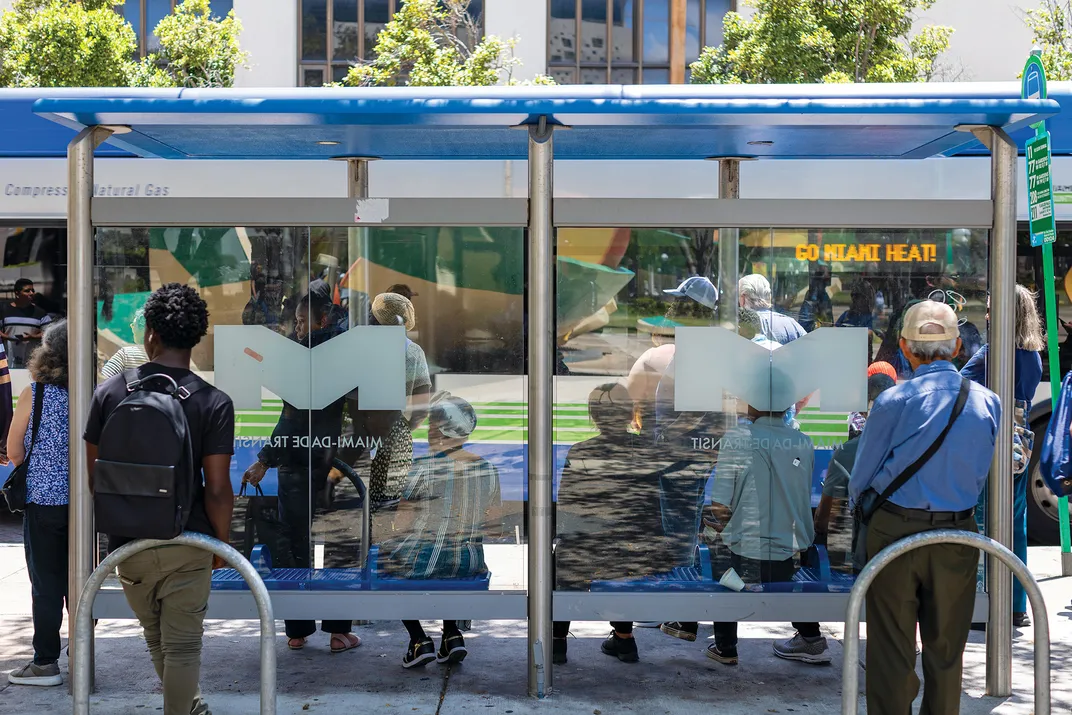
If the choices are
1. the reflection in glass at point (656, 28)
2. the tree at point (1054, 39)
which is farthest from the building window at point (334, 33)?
the tree at point (1054, 39)

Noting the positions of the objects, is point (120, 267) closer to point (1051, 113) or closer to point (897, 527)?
point (897, 527)

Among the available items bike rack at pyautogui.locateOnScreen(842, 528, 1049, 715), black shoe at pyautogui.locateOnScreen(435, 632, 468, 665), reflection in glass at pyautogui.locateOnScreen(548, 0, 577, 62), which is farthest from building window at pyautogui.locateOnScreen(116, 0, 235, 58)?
bike rack at pyautogui.locateOnScreen(842, 528, 1049, 715)

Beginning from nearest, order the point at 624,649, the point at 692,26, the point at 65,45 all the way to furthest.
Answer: the point at 624,649 → the point at 65,45 → the point at 692,26

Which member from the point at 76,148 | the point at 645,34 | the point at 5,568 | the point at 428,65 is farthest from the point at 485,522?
the point at 645,34

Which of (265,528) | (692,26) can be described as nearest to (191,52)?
(692,26)

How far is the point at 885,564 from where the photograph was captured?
166 inches

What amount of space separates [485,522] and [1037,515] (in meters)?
5.32

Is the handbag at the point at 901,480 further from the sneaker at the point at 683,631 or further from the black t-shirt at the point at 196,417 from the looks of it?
the black t-shirt at the point at 196,417

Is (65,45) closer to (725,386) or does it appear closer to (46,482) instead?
(46,482)

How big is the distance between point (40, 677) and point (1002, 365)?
15.2ft

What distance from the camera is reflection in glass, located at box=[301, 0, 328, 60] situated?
21062 millimetres

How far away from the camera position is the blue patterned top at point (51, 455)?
17.5ft

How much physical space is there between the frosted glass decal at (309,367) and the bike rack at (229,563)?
1300 millimetres

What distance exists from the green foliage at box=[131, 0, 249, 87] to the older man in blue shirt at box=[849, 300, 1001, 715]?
13240 mm
